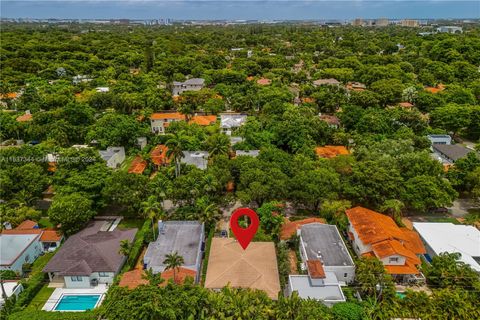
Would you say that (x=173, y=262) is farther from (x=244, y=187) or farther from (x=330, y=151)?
(x=330, y=151)

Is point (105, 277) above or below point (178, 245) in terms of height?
below

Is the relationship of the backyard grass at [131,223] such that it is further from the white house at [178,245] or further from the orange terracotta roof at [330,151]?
the orange terracotta roof at [330,151]

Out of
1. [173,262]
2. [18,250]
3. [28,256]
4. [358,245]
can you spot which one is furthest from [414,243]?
[18,250]

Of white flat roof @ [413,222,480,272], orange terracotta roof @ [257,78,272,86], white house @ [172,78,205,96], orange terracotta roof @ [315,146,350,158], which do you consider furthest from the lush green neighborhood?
orange terracotta roof @ [257,78,272,86]

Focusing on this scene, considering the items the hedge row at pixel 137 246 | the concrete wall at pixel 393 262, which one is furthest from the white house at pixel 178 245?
the concrete wall at pixel 393 262

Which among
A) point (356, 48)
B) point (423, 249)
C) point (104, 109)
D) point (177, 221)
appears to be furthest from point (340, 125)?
point (356, 48)

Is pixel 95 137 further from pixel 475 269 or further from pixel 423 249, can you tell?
pixel 475 269

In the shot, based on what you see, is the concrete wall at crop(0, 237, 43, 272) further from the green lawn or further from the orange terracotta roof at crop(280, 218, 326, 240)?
the orange terracotta roof at crop(280, 218, 326, 240)
